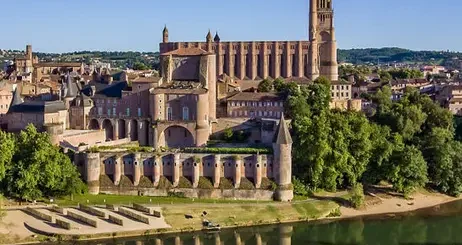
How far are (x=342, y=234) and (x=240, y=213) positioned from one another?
26.8 feet

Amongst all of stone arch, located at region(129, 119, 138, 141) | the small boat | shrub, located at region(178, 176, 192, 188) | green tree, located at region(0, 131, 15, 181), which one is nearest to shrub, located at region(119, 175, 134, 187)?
shrub, located at region(178, 176, 192, 188)

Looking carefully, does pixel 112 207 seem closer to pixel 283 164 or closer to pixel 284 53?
pixel 283 164

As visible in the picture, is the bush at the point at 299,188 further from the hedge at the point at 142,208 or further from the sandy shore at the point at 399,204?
the hedge at the point at 142,208

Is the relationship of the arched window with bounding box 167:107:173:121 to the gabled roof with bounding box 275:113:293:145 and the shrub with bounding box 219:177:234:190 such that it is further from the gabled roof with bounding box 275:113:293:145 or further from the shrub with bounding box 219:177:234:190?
the gabled roof with bounding box 275:113:293:145

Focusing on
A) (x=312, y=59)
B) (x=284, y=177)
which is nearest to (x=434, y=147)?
(x=284, y=177)

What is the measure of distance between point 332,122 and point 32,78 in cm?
6356

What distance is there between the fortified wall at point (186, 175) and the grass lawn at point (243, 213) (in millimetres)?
1775

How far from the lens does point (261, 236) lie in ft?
181

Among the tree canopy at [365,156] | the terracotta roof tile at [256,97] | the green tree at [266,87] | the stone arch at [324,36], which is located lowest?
the tree canopy at [365,156]

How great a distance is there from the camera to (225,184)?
62375 mm

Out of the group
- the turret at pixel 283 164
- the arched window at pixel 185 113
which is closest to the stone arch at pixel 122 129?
the arched window at pixel 185 113

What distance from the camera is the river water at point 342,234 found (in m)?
53.5

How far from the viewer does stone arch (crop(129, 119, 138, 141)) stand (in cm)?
7675

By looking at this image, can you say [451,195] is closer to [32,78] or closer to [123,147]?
[123,147]
